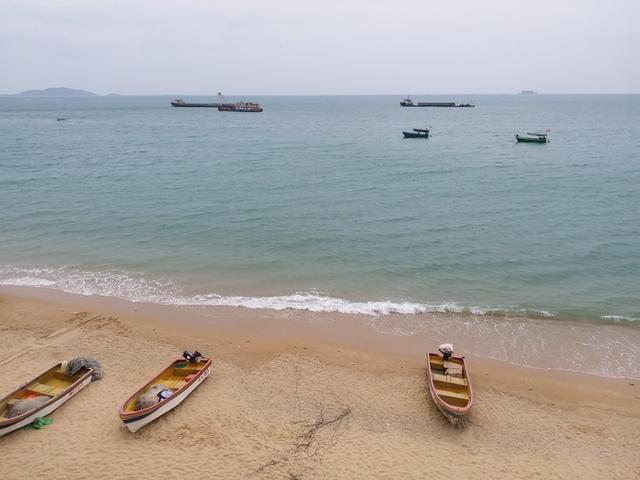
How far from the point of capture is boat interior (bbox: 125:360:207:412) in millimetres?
15076

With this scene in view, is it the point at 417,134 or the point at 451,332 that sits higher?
the point at 417,134

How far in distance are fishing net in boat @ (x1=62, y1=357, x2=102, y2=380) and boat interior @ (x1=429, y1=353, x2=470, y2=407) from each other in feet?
41.1

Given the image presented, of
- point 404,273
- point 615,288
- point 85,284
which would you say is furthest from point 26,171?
point 615,288

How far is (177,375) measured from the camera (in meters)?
15.9

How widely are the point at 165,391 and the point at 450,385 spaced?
10.0 metres

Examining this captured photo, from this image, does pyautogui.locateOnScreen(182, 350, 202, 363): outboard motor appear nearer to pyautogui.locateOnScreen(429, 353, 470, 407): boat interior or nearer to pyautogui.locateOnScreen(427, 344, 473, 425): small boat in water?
pyautogui.locateOnScreen(427, 344, 473, 425): small boat in water

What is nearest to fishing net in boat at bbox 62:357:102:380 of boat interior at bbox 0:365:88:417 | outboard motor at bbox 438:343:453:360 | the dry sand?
boat interior at bbox 0:365:88:417

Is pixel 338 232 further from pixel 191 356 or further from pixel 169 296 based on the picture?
pixel 191 356

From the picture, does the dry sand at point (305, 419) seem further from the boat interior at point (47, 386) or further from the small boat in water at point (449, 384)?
the boat interior at point (47, 386)

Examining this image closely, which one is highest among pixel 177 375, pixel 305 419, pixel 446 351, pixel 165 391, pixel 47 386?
pixel 446 351

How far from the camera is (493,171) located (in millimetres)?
50250

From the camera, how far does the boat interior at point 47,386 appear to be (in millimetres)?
14086

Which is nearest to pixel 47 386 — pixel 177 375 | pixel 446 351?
pixel 177 375

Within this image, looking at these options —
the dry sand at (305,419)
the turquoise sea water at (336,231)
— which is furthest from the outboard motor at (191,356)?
the turquoise sea water at (336,231)
